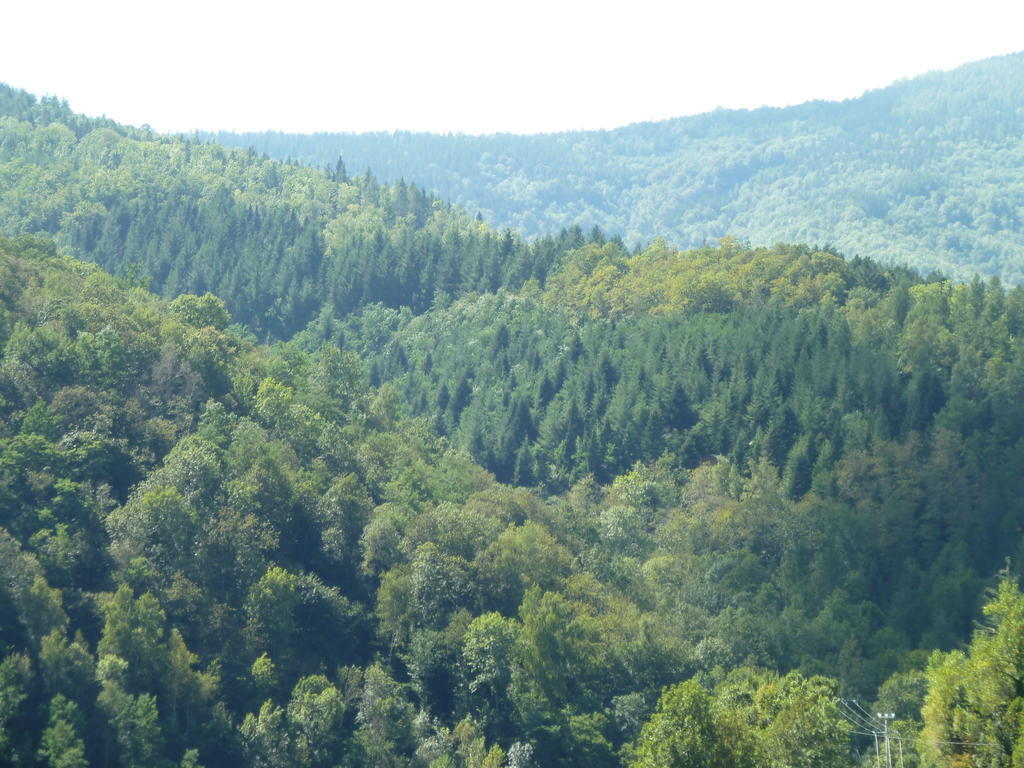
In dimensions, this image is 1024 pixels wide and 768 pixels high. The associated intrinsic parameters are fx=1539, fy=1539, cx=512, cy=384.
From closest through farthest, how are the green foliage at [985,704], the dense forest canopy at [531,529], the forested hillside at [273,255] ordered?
the green foliage at [985,704], the dense forest canopy at [531,529], the forested hillside at [273,255]

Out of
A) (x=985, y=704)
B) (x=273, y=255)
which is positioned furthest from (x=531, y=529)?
(x=273, y=255)

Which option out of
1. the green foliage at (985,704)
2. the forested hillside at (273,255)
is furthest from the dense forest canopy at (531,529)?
the forested hillside at (273,255)

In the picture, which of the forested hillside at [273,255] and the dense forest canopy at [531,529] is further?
the forested hillside at [273,255]

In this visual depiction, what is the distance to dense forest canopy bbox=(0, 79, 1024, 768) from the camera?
72.8 meters

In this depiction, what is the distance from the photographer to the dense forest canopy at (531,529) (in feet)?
239

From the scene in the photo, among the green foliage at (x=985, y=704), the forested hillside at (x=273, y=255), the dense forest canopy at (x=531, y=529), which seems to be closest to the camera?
the green foliage at (x=985, y=704)

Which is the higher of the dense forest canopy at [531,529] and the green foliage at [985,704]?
the green foliage at [985,704]

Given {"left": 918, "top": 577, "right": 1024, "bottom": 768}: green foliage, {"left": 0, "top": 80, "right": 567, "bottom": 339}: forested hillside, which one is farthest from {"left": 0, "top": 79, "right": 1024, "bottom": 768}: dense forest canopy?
{"left": 0, "top": 80, "right": 567, "bottom": 339}: forested hillside

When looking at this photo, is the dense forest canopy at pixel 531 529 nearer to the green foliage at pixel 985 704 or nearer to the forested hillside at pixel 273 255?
the green foliage at pixel 985 704

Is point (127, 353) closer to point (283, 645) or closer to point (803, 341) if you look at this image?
point (283, 645)

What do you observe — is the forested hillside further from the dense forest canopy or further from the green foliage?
the green foliage

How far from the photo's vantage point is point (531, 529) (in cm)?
9394

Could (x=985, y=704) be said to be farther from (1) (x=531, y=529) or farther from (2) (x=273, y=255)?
(2) (x=273, y=255)

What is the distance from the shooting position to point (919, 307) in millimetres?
135500
